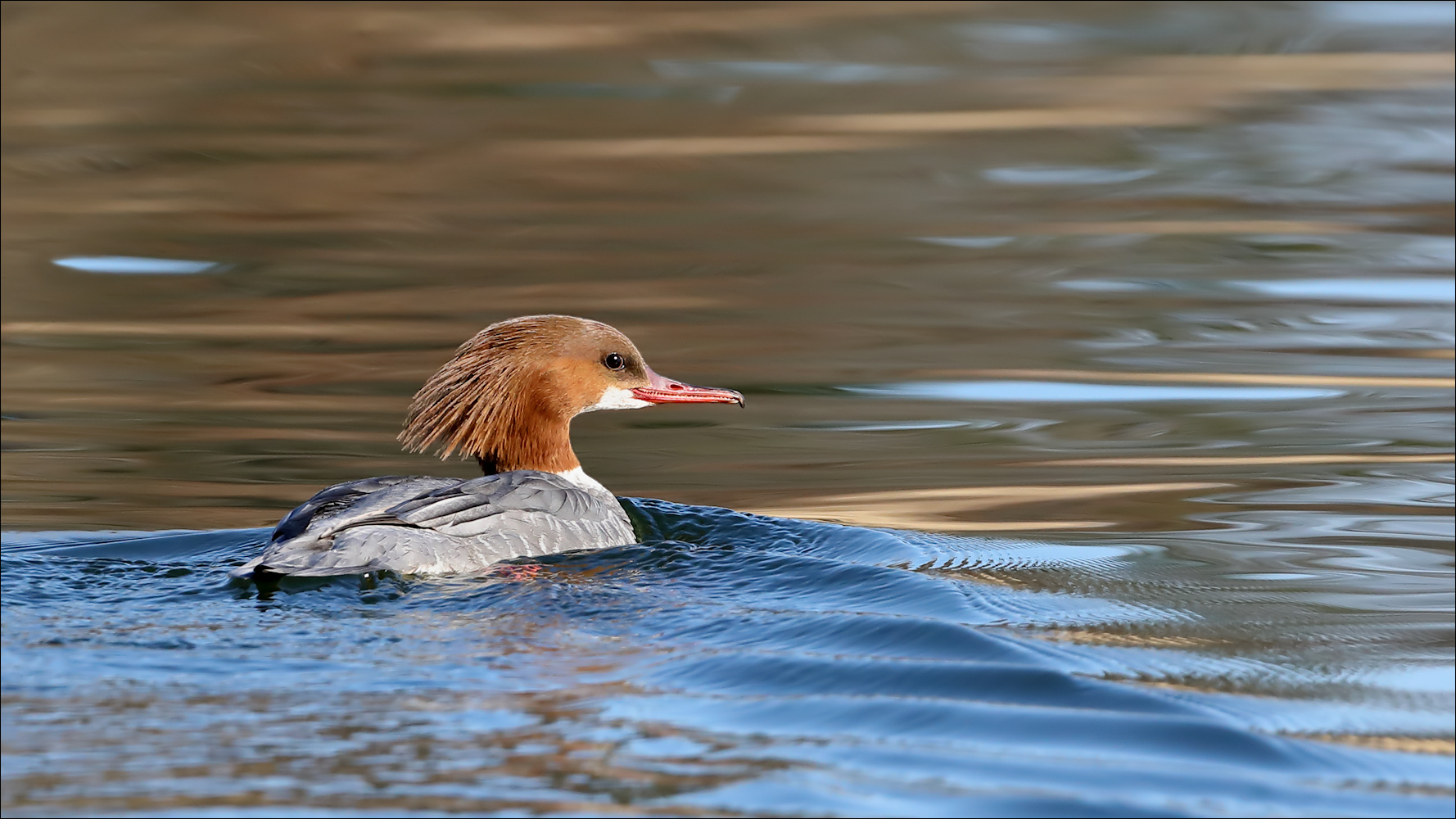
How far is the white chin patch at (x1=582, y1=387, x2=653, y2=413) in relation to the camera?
7.40 m

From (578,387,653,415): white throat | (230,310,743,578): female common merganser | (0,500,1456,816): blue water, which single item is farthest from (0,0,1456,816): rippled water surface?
(578,387,653,415): white throat

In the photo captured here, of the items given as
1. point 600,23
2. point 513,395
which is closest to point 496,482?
point 513,395

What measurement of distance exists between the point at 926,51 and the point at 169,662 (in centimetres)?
1204

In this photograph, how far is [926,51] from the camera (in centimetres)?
1550

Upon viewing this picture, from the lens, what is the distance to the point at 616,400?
7465 mm

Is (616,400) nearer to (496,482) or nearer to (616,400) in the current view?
A: (616,400)

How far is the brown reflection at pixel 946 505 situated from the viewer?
23.7ft

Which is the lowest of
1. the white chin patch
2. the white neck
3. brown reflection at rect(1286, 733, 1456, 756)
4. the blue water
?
brown reflection at rect(1286, 733, 1456, 756)

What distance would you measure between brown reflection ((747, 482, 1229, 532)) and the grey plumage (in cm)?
112

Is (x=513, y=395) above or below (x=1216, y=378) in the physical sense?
above

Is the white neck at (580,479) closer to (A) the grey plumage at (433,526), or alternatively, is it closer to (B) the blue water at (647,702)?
(A) the grey plumage at (433,526)

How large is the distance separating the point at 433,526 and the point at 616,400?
1623 mm

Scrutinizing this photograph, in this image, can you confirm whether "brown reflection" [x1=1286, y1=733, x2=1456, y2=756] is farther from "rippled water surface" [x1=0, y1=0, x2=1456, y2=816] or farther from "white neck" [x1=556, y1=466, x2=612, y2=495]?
"white neck" [x1=556, y1=466, x2=612, y2=495]

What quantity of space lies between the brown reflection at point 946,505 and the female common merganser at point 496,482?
26.0 inches
